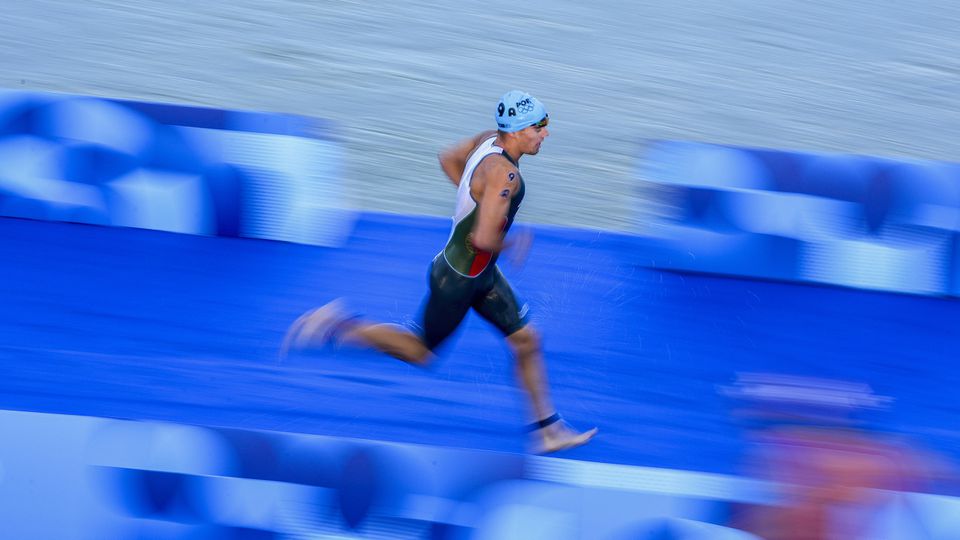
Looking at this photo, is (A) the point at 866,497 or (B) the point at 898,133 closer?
(A) the point at 866,497

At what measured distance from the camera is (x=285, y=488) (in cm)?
439

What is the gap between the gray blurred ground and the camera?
35.4 feet

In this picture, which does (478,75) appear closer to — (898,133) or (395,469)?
(898,133)

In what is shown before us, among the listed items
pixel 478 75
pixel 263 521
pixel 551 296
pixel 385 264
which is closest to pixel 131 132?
pixel 385 264

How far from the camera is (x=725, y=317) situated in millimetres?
6984

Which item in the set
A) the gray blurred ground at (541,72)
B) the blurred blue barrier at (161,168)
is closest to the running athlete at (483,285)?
the blurred blue barrier at (161,168)

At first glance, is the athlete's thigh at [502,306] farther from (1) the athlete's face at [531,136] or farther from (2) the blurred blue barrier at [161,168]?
(2) the blurred blue barrier at [161,168]

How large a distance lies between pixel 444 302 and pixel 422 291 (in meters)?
1.90

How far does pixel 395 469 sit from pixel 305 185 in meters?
3.63

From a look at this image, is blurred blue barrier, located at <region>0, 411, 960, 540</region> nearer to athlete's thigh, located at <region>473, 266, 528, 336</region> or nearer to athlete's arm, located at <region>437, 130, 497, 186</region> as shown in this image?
athlete's thigh, located at <region>473, 266, 528, 336</region>

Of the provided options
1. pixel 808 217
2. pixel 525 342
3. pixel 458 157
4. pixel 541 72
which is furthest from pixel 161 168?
pixel 541 72

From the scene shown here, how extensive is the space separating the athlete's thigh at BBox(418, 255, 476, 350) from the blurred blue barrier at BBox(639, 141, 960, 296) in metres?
2.56

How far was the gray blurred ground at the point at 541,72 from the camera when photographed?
10.8 meters

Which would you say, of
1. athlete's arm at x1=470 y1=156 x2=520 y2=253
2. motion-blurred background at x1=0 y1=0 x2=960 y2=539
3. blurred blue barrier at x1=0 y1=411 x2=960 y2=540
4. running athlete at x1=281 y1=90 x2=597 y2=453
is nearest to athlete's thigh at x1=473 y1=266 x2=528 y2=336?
running athlete at x1=281 y1=90 x2=597 y2=453
